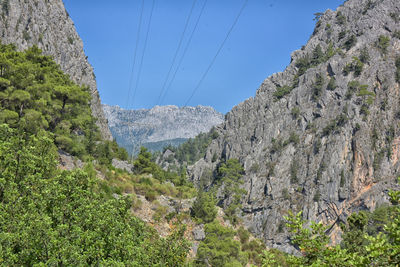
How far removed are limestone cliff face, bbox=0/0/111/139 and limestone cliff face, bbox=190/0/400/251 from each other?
43.3 m

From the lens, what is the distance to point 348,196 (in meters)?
85.2

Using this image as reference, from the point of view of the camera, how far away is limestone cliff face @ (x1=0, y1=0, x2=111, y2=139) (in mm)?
67625

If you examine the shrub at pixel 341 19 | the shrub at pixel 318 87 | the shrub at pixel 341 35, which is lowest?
the shrub at pixel 318 87

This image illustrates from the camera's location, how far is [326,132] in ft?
307

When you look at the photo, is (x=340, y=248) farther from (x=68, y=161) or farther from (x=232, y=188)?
(x=232, y=188)

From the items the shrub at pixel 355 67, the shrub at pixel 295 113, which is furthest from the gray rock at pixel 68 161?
the shrub at pixel 355 67

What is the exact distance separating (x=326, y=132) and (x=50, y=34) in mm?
76356

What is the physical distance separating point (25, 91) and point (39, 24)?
5200 cm

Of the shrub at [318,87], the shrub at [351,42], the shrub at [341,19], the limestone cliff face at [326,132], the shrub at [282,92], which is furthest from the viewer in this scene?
the shrub at [341,19]

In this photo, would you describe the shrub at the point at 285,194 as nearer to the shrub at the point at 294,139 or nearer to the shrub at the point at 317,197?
the shrub at the point at 317,197

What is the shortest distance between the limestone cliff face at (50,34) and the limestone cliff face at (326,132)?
142 ft

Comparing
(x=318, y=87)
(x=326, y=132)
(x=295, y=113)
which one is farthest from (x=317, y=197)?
(x=318, y=87)

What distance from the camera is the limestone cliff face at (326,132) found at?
85062 mm

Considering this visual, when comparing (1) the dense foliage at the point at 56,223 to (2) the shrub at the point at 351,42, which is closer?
(1) the dense foliage at the point at 56,223
